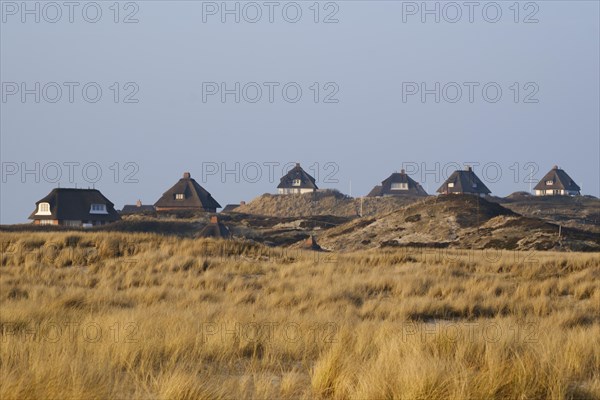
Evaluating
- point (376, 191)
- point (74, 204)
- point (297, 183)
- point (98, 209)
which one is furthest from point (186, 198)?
point (376, 191)

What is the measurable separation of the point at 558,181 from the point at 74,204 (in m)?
90.6

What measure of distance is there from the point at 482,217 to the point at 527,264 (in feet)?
114

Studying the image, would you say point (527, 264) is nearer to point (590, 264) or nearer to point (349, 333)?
point (590, 264)

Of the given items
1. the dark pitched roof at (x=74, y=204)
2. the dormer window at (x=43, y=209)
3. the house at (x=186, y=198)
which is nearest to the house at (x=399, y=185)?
the house at (x=186, y=198)

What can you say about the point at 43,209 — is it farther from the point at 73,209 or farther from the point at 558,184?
the point at 558,184

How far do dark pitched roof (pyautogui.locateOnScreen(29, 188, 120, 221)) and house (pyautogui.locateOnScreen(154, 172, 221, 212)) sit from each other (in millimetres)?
25811

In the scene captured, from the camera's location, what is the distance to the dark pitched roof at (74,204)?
76375mm

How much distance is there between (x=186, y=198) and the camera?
346 feet

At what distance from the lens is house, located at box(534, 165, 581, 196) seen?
138 m

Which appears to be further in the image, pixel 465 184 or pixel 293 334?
pixel 465 184

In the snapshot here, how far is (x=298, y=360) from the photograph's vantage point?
9406 mm

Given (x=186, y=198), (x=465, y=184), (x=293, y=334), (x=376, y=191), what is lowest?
(x=293, y=334)

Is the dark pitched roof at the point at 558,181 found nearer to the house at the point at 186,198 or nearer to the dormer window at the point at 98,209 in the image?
the house at the point at 186,198

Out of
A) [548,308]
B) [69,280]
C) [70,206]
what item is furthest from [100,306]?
[70,206]
